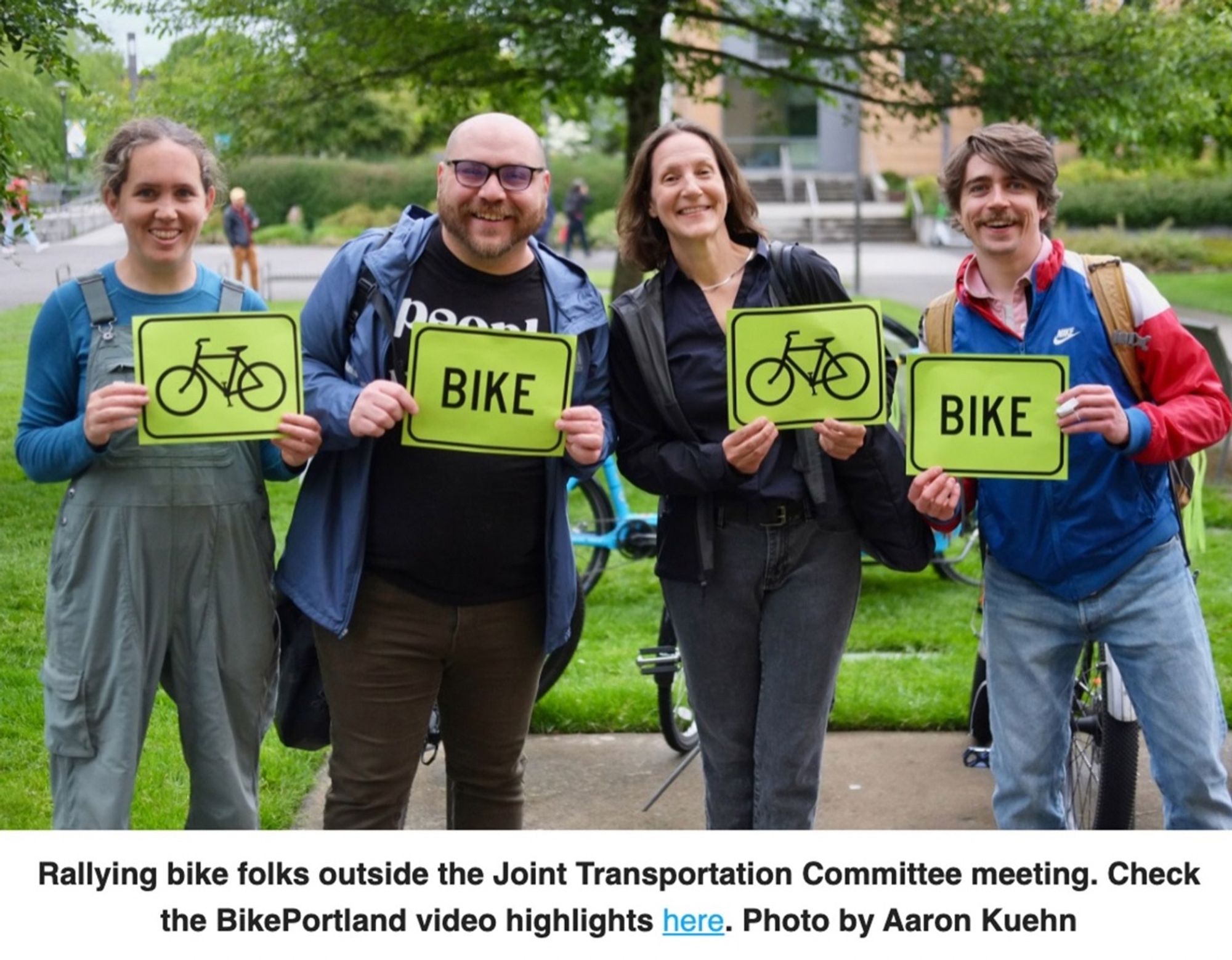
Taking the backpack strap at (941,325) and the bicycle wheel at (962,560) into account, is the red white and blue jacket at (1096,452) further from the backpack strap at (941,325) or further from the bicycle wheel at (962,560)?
the bicycle wheel at (962,560)

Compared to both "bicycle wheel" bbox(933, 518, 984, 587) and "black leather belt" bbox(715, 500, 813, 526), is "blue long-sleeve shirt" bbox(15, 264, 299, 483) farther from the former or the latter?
"bicycle wheel" bbox(933, 518, 984, 587)

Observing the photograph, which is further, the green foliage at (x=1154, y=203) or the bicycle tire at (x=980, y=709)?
the green foliage at (x=1154, y=203)

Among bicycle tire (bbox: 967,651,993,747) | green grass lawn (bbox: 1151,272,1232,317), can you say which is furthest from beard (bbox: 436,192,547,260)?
green grass lawn (bbox: 1151,272,1232,317)

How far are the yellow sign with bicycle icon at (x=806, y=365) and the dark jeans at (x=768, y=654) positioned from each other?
0.26 metres

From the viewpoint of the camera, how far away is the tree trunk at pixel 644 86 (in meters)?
9.10

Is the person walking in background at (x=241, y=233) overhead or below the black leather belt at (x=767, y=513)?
overhead

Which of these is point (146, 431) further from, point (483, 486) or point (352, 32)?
point (352, 32)

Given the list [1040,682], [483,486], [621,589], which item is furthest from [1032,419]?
[621,589]

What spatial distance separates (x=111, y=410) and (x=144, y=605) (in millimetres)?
421

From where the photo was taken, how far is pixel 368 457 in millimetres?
3125

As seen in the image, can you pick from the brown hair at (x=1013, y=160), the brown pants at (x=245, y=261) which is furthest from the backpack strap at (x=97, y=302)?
the brown pants at (x=245, y=261)

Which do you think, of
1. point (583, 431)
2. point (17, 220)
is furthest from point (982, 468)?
point (17, 220)

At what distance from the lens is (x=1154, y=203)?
99.3 feet

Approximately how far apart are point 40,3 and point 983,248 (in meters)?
2.83
